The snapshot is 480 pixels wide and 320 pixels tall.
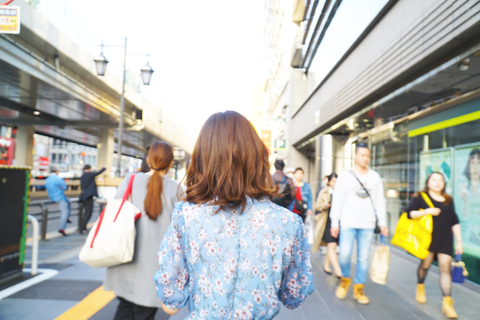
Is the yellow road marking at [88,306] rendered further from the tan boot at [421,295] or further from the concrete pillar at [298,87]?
the concrete pillar at [298,87]

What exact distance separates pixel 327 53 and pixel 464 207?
745cm

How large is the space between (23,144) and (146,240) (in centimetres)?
3228

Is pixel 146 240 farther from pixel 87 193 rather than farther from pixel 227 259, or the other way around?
pixel 87 193

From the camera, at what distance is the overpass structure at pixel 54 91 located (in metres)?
13.4

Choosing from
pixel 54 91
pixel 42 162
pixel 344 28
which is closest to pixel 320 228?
pixel 344 28

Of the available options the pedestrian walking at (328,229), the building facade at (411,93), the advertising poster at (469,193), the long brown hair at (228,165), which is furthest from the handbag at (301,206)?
the long brown hair at (228,165)

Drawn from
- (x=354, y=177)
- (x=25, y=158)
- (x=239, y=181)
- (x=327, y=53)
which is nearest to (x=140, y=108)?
(x=25, y=158)

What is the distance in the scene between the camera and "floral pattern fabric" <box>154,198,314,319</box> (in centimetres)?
135

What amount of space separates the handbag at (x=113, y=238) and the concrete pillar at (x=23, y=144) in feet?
104

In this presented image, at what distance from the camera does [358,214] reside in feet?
14.9

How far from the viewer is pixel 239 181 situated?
4.55 ft

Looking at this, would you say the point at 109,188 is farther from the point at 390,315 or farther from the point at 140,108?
the point at 390,315

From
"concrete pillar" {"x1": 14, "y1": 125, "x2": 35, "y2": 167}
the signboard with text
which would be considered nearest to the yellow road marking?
the signboard with text

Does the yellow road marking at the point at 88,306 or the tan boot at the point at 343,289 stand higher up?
the tan boot at the point at 343,289
